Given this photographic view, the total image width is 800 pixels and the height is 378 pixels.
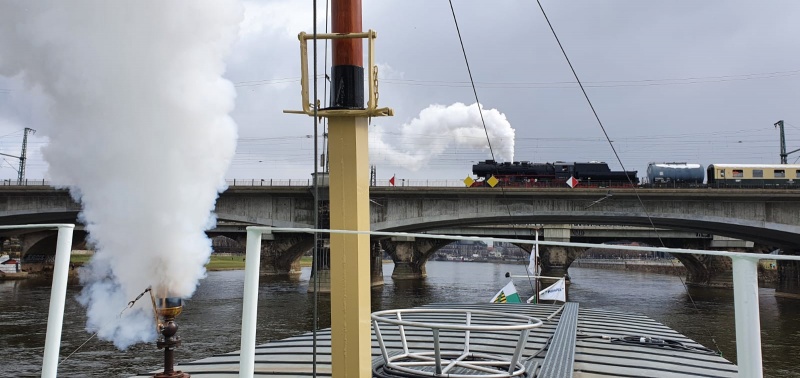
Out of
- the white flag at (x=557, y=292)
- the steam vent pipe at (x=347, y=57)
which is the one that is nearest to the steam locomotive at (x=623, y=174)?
the white flag at (x=557, y=292)

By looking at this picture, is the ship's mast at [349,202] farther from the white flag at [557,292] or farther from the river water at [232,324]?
the white flag at [557,292]

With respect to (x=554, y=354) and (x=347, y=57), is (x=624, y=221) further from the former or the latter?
(x=347, y=57)

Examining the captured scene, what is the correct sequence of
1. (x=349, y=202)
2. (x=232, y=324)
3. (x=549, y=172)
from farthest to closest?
(x=549, y=172) < (x=232, y=324) < (x=349, y=202)

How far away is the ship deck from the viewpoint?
599cm

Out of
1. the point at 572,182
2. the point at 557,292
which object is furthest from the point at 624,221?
the point at 557,292

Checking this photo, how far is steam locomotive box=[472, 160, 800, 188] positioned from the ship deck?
120 feet

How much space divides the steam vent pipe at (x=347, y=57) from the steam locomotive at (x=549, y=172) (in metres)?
45.0

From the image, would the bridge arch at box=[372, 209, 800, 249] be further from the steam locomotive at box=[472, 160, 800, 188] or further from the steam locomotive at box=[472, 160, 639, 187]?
the steam locomotive at box=[472, 160, 639, 187]

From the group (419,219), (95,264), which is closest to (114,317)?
(95,264)

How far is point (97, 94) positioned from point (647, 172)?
5415cm

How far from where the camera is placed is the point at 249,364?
11.5 feet

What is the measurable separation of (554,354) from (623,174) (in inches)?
1818

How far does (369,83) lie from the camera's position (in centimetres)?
Result: 428

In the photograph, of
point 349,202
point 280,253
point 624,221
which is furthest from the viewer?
point 280,253
